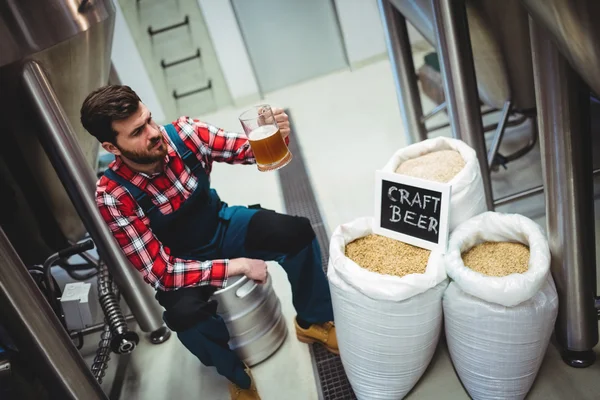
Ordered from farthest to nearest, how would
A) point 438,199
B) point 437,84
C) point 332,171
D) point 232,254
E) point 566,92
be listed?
point 437,84 < point 332,171 < point 232,254 < point 438,199 < point 566,92

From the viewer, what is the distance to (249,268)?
1.40 m

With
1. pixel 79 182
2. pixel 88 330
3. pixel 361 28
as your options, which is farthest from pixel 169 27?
pixel 88 330

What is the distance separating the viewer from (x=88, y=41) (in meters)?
1.66

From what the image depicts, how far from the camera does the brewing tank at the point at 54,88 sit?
4.57ft

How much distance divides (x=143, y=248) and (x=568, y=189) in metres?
1.13

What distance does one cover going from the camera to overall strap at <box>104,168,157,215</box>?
1282mm

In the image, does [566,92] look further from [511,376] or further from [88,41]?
[88,41]

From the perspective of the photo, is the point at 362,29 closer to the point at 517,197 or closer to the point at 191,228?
the point at 517,197

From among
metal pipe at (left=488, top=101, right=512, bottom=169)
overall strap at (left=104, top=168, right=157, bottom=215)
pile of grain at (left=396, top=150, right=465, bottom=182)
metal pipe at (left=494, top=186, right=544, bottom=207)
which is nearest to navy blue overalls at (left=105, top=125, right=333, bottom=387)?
overall strap at (left=104, top=168, right=157, bottom=215)

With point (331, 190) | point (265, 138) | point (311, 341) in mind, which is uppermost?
point (265, 138)

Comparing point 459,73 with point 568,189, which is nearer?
point 568,189

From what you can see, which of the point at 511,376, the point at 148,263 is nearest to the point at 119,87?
the point at 148,263

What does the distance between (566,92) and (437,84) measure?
7.05ft

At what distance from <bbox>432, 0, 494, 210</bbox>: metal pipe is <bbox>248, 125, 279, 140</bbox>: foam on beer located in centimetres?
66
